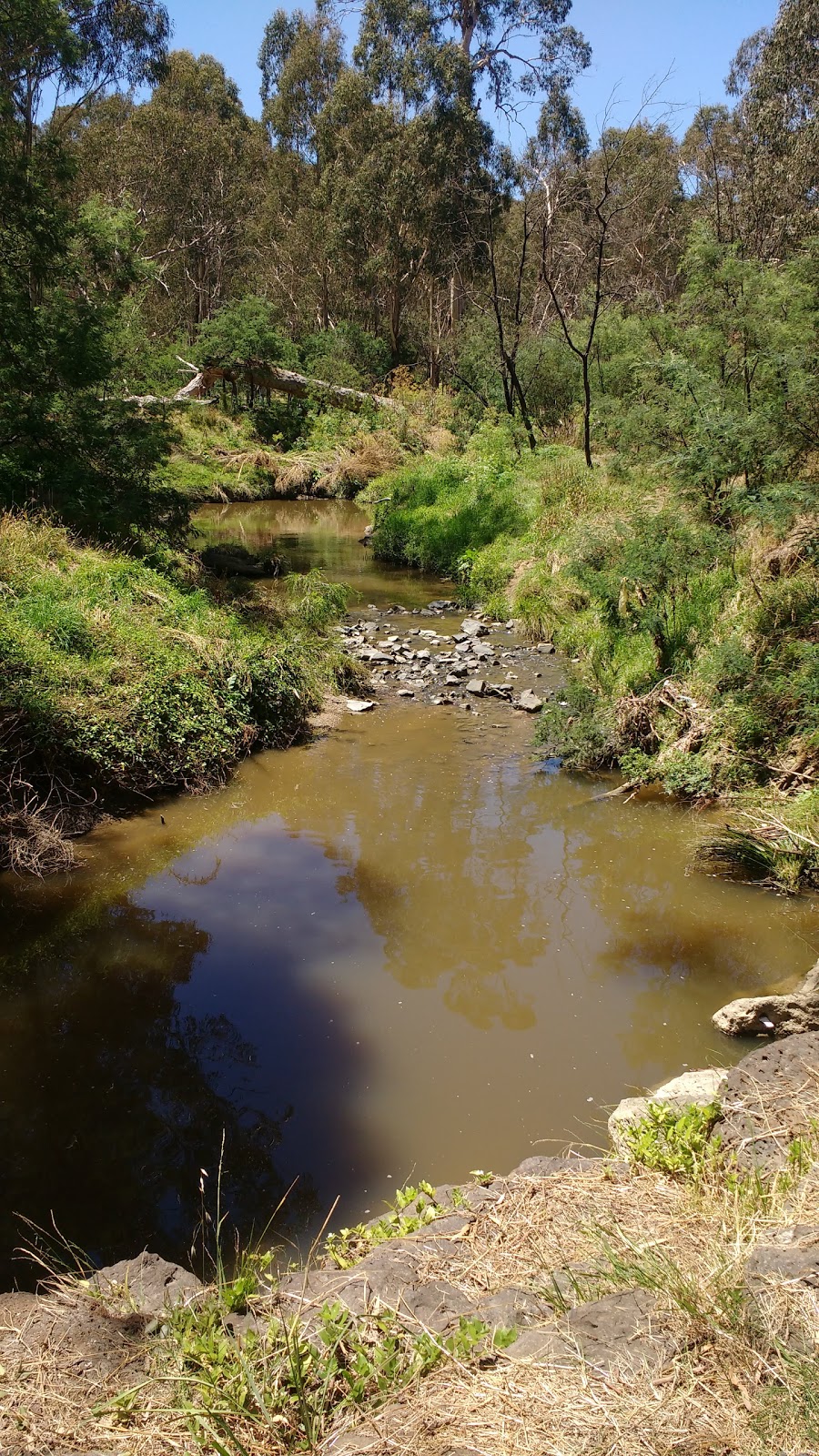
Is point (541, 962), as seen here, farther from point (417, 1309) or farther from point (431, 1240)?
point (417, 1309)

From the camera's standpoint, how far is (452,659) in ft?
40.6

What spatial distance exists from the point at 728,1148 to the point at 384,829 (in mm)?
4653

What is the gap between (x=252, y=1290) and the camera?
3.09 meters

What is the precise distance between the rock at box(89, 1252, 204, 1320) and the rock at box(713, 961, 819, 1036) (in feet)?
10.7

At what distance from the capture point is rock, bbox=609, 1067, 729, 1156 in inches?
157

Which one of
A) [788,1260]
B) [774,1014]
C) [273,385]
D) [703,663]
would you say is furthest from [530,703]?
[273,385]

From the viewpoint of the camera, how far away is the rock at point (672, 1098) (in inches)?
157

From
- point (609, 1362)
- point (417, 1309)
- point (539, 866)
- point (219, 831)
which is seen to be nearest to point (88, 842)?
point (219, 831)

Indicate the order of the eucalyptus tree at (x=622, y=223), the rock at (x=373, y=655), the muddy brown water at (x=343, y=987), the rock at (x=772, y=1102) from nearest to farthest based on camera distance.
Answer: the rock at (x=772, y=1102)
the muddy brown water at (x=343, y=987)
the rock at (x=373, y=655)
the eucalyptus tree at (x=622, y=223)

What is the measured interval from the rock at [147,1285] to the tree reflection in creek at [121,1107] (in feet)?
1.96

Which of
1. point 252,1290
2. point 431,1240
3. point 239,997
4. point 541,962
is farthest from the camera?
point 541,962

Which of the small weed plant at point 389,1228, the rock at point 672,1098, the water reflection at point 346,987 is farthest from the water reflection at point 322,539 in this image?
the small weed plant at point 389,1228

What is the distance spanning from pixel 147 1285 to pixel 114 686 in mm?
5747

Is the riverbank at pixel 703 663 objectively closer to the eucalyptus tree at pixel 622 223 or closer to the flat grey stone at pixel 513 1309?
the flat grey stone at pixel 513 1309
